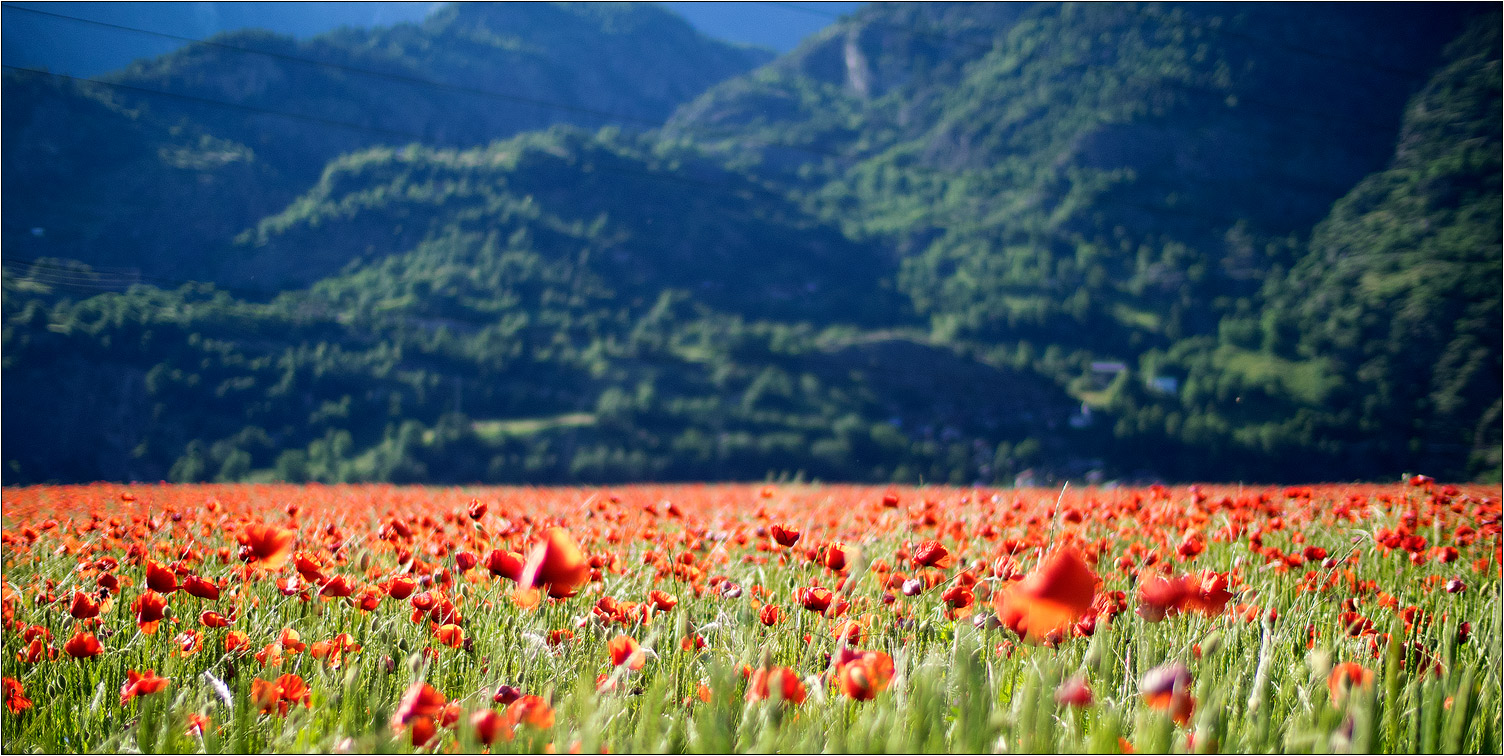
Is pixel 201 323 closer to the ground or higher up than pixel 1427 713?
higher up

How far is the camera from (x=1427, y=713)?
3.70 ft

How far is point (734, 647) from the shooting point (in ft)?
5.46

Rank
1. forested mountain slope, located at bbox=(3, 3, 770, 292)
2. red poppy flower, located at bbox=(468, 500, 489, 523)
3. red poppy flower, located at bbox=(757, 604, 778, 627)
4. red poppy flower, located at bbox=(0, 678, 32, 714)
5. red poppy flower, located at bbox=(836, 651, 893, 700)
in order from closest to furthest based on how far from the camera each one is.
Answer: red poppy flower, located at bbox=(836, 651, 893, 700) < red poppy flower, located at bbox=(0, 678, 32, 714) < red poppy flower, located at bbox=(757, 604, 778, 627) < red poppy flower, located at bbox=(468, 500, 489, 523) < forested mountain slope, located at bbox=(3, 3, 770, 292)

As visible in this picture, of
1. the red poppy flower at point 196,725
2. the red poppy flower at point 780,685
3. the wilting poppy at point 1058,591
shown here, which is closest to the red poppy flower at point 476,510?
the red poppy flower at point 196,725

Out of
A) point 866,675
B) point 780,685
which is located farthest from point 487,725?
point 866,675

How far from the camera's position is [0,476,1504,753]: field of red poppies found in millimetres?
1059

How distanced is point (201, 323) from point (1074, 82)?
375 feet

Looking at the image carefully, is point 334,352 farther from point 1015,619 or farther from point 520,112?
point 520,112

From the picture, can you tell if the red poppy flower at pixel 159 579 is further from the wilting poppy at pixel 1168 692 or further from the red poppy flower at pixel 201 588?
the wilting poppy at pixel 1168 692

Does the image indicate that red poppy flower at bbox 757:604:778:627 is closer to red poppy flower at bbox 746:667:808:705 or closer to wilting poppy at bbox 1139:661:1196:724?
red poppy flower at bbox 746:667:808:705

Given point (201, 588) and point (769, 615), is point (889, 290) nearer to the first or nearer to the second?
point (769, 615)

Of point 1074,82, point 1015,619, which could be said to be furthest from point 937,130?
point 1015,619

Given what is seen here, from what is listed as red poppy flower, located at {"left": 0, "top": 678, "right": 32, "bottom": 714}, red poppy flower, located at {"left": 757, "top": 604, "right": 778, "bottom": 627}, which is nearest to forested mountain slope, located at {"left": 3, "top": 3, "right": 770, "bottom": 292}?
red poppy flower, located at {"left": 0, "top": 678, "right": 32, "bottom": 714}

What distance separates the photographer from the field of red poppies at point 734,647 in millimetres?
1059
